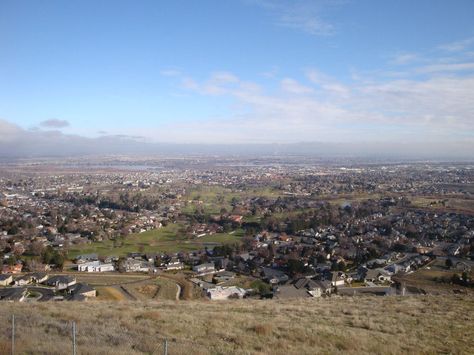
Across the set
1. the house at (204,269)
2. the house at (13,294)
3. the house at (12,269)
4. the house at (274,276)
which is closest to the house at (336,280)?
the house at (274,276)

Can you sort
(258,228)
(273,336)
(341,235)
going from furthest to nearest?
1. (258,228)
2. (341,235)
3. (273,336)

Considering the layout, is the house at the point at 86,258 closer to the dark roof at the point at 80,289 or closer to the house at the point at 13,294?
the dark roof at the point at 80,289

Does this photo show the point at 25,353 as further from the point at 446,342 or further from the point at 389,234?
the point at 389,234

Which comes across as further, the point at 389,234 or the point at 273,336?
the point at 389,234

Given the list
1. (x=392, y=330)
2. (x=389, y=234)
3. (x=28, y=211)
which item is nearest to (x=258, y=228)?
(x=389, y=234)

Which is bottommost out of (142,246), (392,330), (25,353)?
(142,246)

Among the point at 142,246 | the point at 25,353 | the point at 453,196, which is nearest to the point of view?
the point at 25,353
